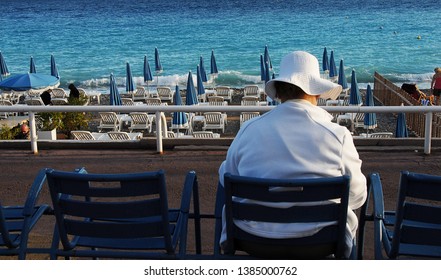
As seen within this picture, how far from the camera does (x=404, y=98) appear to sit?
55.9 feet

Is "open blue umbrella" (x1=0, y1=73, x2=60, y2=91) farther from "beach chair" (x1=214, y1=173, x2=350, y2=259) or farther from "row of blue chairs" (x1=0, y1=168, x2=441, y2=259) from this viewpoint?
"beach chair" (x1=214, y1=173, x2=350, y2=259)

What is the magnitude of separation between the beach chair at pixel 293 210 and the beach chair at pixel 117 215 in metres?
0.31

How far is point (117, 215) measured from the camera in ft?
9.91

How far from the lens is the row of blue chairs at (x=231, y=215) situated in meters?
2.78

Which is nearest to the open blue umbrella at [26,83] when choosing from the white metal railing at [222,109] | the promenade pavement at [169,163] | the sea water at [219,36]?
the promenade pavement at [169,163]

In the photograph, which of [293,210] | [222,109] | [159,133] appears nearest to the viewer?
[293,210]

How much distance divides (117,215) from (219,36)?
60.8 m

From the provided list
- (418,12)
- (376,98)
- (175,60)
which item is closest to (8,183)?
(376,98)

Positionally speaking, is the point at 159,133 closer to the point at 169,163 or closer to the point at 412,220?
the point at 169,163

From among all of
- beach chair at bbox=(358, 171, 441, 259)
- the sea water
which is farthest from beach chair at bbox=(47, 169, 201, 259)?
the sea water

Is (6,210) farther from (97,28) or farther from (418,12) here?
(418,12)

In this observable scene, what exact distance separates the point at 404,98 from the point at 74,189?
15047 millimetres

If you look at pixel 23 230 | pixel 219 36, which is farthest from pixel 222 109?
pixel 219 36

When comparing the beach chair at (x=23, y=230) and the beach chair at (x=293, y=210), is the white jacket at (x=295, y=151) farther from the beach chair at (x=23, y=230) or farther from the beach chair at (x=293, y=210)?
the beach chair at (x=23, y=230)
